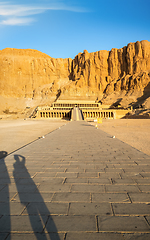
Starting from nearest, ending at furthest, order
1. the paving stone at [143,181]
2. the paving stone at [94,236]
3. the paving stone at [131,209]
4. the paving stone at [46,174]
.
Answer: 1. the paving stone at [94,236]
2. the paving stone at [131,209]
3. the paving stone at [143,181]
4. the paving stone at [46,174]

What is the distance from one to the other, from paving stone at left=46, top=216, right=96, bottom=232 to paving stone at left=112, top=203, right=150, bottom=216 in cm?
49

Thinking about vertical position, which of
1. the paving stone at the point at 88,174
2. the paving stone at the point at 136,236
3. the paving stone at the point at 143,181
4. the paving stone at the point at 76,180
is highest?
the paving stone at the point at 136,236

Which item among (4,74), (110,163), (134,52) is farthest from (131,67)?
(110,163)

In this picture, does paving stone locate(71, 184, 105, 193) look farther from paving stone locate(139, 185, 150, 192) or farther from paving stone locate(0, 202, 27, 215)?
paving stone locate(0, 202, 27, 215)

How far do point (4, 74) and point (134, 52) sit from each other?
86.8 metres

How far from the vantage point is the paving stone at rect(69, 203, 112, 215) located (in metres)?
2.46

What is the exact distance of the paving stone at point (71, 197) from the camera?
284cm

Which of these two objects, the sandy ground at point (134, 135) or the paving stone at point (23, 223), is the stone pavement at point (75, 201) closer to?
the paving stone at point (23, 223)

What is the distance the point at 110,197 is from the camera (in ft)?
9.62

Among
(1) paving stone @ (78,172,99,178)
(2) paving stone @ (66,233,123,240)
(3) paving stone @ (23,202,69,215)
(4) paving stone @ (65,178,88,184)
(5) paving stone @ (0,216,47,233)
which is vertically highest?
(2) paving stone @ (66,233,123,240)

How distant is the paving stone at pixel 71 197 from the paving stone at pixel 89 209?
6.5 inches

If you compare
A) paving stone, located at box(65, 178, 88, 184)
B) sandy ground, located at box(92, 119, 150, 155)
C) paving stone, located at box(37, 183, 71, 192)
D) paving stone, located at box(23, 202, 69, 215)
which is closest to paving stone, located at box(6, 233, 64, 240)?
paving stone, located at box(23, 202, 69, 215)

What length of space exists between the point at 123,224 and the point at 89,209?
0.59 meters

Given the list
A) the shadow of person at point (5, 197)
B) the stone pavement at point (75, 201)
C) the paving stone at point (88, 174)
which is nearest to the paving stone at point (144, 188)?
the stone pavement at point (75, 201)
